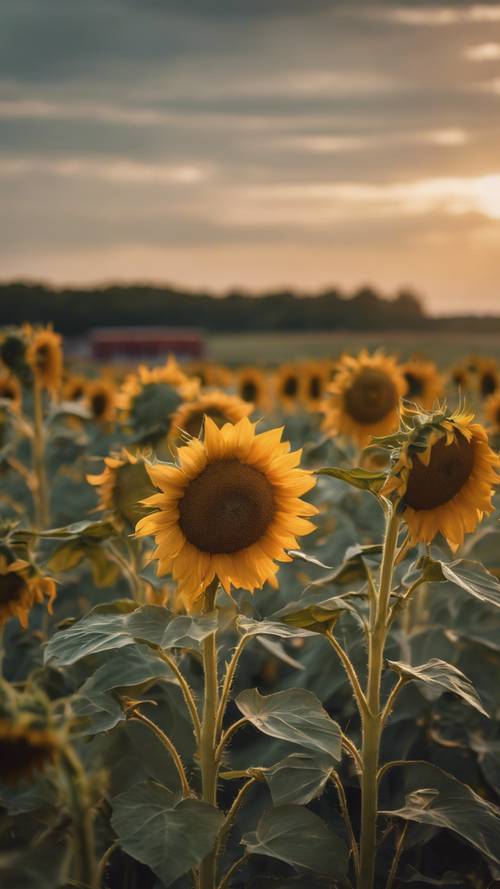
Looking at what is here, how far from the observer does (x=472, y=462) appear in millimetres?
2119

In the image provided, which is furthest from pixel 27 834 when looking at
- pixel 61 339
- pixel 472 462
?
pixel 61 339

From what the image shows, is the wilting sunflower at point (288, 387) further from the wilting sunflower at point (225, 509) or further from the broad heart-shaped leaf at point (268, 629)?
the broad heart-shaped leaf at point (268, 629)

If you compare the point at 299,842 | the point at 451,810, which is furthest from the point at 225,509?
the point at 451,810

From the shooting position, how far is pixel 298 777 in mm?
2115

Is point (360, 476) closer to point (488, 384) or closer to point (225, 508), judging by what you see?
point (225, 508)

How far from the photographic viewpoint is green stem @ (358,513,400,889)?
2027 millimetres

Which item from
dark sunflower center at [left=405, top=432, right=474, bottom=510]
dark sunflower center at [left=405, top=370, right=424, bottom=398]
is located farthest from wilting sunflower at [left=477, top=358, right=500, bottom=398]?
dark sunflower center at [left=405, top=432, right=474, bottom=510]

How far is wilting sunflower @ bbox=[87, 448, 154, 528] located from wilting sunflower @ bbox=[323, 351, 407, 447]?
204 centimetres

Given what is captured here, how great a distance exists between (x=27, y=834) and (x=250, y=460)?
975mm

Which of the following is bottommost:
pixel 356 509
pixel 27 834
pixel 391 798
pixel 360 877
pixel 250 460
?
pixel 391 798

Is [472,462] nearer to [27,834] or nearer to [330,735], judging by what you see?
[330,735]

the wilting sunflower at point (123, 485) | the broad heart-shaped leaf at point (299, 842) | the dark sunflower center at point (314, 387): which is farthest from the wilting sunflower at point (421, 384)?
the broad heart-shaped leaf at point (299, 842)

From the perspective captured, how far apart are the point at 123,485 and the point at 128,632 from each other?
869mm

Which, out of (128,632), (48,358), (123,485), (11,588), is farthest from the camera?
(48,358)
